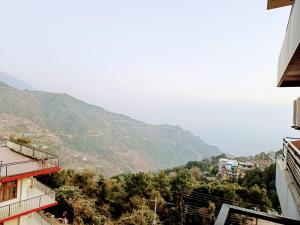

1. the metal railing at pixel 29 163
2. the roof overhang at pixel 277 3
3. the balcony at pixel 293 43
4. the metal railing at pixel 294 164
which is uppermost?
the roof overhang at pixel 277 3

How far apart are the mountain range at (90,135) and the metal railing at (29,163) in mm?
25749

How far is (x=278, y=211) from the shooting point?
14664 mm

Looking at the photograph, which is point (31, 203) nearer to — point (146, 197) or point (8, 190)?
point (8, 190)

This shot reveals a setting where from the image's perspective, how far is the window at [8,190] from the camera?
798cm

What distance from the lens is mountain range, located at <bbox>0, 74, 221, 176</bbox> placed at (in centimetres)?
5125

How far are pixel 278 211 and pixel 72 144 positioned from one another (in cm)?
5702

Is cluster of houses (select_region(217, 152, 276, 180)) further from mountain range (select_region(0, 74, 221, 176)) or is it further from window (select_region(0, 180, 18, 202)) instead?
mountain range (select_region(0, 74, 221, 176))

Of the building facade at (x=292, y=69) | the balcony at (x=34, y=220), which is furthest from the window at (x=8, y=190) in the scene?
the building facade at (x=292, y=69)

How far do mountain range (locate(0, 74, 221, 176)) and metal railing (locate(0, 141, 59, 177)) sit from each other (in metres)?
25.7

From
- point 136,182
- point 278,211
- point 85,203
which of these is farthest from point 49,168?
point 278,211

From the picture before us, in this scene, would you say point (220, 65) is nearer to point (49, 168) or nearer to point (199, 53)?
point (199, 53)

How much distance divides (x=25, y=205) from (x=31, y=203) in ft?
0.70

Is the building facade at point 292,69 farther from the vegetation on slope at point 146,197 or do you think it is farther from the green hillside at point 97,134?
the green hillside at point 97,134

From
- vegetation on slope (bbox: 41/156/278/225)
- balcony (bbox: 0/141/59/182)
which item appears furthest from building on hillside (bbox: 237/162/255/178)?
balcony (bbox: 0/141/59/182)
